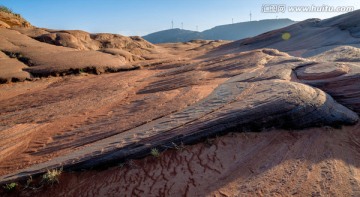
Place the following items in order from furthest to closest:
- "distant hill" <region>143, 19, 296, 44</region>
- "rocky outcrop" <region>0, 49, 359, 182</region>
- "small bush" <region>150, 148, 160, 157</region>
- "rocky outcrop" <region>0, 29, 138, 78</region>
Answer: "distant hill" <region>143, 19, 296, 44</region>
"rocky outcrop" <region>0, 29, 138, 78</region>
"rocky outcrop" <region>0, 49, 359, 182</region>
"small bush" <region>150, 148, 160, 157</region>

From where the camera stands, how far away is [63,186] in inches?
185

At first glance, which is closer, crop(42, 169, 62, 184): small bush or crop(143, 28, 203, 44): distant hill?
Answer: crop(42, 169, 62, 184): small bush

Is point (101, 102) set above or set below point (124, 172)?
above

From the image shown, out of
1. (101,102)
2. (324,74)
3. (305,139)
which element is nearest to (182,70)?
(101,102)

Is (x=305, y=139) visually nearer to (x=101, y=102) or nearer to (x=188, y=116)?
(x=188, y=116)

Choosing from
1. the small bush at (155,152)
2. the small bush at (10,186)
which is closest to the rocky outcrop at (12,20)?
the small bush at (10,186)

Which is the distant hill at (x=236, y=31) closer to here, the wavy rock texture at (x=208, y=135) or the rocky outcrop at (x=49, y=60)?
the rocky outcrop at (x=49, y=60)

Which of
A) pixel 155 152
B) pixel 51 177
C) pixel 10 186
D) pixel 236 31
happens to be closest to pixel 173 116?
pixel 155 152

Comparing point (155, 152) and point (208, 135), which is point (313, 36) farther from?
point (155, 152)

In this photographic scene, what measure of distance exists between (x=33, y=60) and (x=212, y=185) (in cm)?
1561

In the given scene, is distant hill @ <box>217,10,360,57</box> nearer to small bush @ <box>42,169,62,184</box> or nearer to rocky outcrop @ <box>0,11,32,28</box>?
small bush @ <box>42,169,62,184</box>

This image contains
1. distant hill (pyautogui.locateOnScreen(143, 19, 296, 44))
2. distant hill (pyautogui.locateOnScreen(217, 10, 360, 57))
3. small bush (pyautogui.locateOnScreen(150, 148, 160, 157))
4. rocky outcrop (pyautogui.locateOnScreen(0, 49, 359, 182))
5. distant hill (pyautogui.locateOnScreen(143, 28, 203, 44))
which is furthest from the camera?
distant hill (pyautogui.locateOnScreen(143, 19, 296, 44))

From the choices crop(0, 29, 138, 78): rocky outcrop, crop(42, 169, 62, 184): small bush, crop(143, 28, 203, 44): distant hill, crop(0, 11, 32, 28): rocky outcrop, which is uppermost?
crop(143, 28, 203, 44): distant hill

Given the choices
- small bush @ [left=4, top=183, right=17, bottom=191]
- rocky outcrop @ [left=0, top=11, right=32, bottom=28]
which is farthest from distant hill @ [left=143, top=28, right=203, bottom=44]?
small bush @ [left=4, top=183, right=17, bottom=191]
